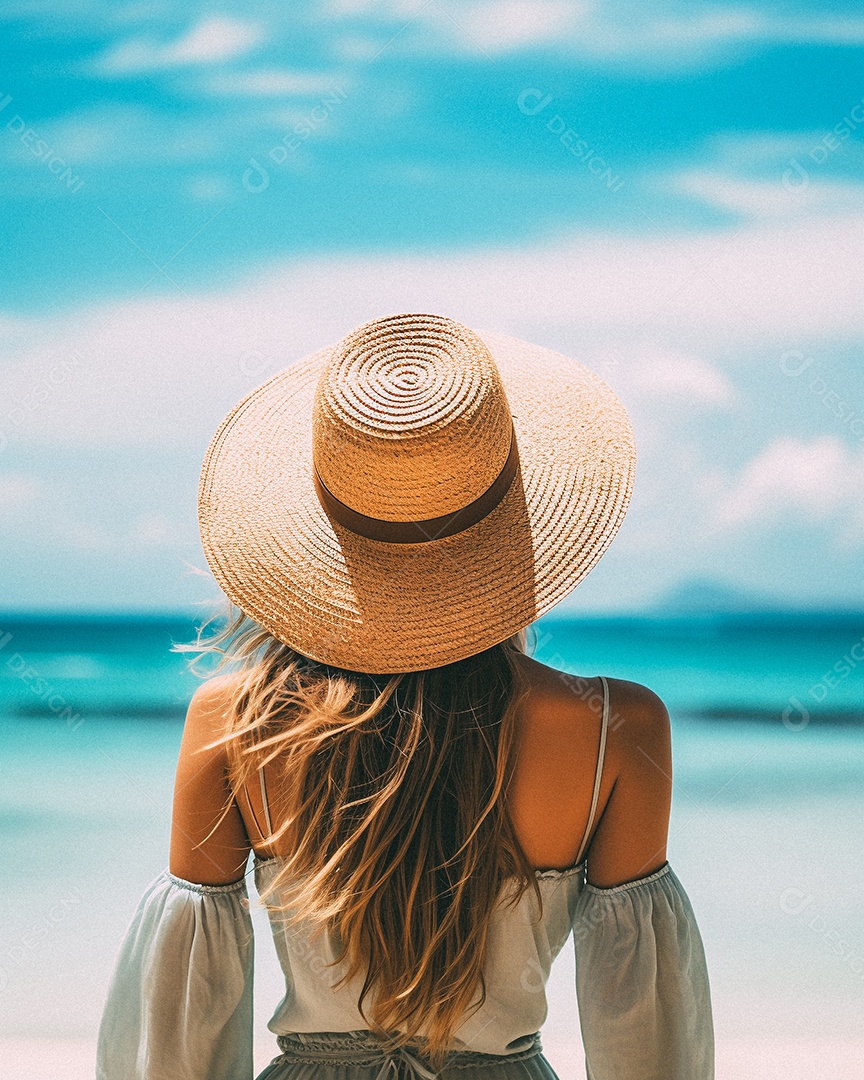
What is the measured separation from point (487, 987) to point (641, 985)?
0.15m

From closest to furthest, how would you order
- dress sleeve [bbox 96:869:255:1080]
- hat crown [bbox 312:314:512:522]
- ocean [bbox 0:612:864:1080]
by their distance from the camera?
hat crown [bbox 312:314:512:522] → dress sleeve [bbox 96:869:255:1080] → ocean [bbox 0:612:864:1080]

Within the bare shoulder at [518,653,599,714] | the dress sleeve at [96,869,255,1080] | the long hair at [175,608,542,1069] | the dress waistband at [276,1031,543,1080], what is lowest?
the dress waistband at [276,1031,543,1080]

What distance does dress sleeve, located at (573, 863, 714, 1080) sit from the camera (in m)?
0.96

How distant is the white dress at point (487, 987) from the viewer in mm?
964

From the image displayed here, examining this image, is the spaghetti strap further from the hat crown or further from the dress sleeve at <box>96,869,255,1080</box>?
the dress sleeve at <box>96,869,255,1080</box>

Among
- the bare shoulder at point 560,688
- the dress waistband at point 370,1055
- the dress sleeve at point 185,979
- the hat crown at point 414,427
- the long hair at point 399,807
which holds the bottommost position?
the dress waistband at point 370,1055

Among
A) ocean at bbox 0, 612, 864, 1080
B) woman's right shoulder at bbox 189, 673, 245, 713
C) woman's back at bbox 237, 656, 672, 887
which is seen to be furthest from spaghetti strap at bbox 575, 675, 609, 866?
ocean at bbox 0, 612, 864, 1080

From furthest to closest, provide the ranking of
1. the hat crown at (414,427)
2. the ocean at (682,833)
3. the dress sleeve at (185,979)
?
the ocean at (682,833) → the dress sleeve at (185,979) → the hat crown at (414,427)

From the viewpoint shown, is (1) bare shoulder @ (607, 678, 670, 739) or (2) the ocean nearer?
(1) bare shoulder @ (607, 678, 670, 739)

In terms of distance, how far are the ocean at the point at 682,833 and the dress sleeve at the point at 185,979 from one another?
6.32ft

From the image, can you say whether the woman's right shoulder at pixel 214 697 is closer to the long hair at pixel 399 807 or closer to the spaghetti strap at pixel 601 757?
the long hair at pixel 399 807

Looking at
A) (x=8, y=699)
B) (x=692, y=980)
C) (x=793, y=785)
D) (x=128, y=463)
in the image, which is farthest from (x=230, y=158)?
(x=692, y=980)

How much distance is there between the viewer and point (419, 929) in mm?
948

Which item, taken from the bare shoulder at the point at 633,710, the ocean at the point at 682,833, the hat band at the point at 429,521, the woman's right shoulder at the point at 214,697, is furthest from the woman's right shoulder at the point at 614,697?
the ocean at the point at 682,833
